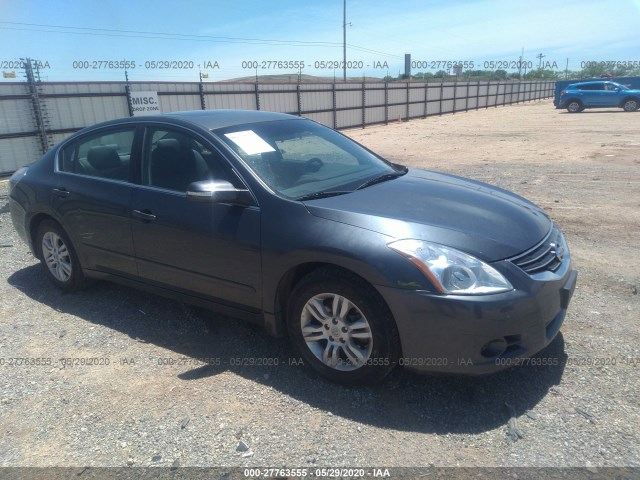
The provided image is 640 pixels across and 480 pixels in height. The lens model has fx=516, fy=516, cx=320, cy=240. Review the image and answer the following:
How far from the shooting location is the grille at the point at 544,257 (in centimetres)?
290

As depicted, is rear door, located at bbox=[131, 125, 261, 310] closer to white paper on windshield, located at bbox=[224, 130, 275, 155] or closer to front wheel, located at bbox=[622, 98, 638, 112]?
white paper on windshield, located at bbox=[224, 130, 275, 155]

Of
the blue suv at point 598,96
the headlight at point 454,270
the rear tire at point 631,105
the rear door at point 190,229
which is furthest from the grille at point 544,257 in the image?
the rear tire at point 631,105

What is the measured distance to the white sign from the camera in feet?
50.4

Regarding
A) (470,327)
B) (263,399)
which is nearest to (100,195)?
(263,399)

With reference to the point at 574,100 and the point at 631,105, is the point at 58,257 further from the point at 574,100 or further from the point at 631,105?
the point at 631,105

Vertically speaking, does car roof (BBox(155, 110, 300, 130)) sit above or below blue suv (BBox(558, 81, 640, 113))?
above

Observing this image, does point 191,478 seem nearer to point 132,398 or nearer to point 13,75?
point 132,398

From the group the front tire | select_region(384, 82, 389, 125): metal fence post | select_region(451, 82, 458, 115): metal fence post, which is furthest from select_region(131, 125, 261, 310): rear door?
select_region(451, 82, 458, 115): metal fence post

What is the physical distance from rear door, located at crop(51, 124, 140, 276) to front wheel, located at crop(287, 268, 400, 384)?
5.33ft

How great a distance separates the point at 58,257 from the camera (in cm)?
473

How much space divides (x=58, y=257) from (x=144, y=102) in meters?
12.1

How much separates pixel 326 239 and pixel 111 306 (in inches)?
97.9

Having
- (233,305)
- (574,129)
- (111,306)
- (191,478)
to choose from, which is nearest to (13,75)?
(111,306)

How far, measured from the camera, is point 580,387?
10.1 feet
